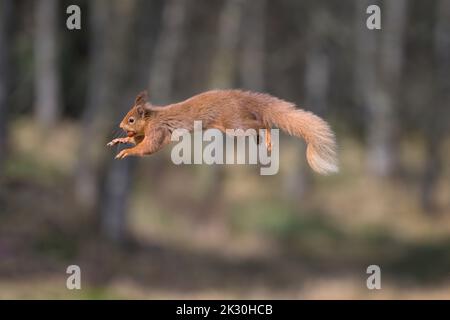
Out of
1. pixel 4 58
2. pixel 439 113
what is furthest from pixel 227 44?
pixel 4 58

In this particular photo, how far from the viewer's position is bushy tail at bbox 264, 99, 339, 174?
313 cm

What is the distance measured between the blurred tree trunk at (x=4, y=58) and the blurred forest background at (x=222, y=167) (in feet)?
0.16

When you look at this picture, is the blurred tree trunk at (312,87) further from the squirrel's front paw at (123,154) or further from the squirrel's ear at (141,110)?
the squirrel's front paw at (123,154)

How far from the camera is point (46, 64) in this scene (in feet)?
107

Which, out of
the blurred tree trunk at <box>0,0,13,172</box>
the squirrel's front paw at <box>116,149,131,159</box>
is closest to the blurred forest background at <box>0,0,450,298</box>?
the blurred tree trunk at <box>0,0,13,172</box>

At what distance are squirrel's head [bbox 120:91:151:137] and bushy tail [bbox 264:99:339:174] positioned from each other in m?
0.50

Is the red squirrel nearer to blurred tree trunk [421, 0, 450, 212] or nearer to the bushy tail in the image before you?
the bushy tail

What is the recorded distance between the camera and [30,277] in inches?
711

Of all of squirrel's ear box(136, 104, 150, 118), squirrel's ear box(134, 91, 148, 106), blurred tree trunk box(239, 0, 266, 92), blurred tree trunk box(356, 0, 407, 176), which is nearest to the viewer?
squirrel's ear box(134, 91, 148, 106)

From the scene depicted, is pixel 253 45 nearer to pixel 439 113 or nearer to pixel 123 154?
pixel 439 113

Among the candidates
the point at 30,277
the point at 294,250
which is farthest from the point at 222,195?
the point at 30,277

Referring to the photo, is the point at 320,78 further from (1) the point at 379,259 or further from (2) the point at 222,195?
(1) the point at 379,259

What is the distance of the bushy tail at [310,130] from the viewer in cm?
313
